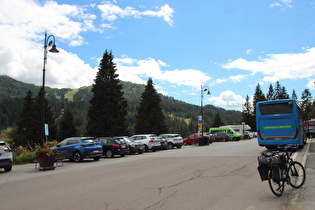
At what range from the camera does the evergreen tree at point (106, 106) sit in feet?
134

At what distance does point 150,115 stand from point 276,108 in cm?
3346

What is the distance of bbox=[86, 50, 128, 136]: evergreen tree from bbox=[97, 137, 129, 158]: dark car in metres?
19.4

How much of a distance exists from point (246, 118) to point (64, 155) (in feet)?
302

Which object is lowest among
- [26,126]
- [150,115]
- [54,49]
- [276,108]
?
[26,126]

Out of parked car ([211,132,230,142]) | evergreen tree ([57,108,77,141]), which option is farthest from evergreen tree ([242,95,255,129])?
evergreen tree ([57,108,77,141])

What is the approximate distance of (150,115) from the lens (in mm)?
50344

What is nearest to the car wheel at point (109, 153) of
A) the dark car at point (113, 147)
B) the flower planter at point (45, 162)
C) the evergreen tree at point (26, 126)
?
the dark car at point (113, 147)

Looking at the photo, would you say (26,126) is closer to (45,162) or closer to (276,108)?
(45,162)

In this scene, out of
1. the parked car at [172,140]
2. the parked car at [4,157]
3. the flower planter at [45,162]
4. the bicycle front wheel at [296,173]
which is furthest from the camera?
the parked car at [172,140]

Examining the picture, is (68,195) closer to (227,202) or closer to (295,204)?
(227,202)

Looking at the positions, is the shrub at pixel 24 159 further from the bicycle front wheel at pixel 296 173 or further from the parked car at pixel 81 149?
the bicycle front wheel at pixel 296 173

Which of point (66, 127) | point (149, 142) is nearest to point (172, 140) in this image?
point (149, 142)

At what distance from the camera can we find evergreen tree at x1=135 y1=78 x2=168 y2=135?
49.9m

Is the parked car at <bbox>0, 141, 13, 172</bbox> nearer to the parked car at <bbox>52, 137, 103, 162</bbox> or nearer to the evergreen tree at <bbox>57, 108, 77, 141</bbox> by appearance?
the parked car at <bbox>52, 137, 103, 162</bbox>
